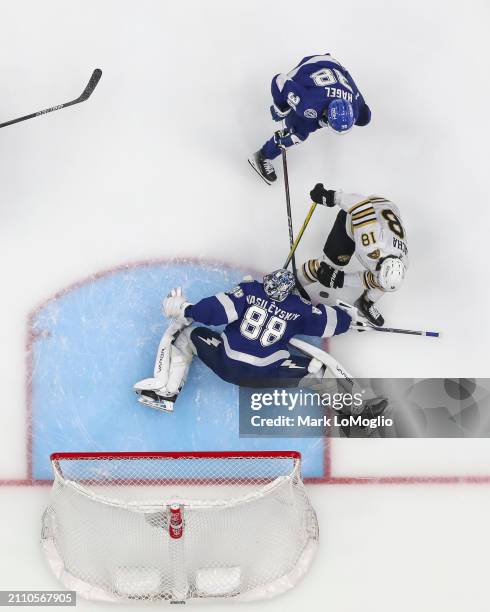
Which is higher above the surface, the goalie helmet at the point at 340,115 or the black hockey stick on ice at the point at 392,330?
the goalie helmet at the point at 340,115

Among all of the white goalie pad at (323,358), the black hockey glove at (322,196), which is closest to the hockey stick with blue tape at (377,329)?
the white goalie pad at (323,358)

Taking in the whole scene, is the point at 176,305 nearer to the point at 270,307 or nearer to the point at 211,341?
the point at 211,341

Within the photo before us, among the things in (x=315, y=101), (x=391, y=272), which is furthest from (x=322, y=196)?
(x=391, y=272)

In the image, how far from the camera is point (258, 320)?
15.8 ft

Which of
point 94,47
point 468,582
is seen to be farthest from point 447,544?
point 94,47

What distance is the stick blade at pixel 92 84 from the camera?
5.11m

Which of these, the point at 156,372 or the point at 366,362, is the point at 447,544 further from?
the point at 156,372

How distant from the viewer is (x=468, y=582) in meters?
5.22

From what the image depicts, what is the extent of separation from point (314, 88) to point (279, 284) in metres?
1.08

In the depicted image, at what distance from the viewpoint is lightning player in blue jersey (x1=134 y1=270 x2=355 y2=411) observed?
481 cm

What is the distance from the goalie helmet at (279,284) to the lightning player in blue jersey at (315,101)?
82cm

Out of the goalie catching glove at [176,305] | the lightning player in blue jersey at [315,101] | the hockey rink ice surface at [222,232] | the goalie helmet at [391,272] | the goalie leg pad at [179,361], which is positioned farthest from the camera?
the hockey rink ice surface at [222,232]

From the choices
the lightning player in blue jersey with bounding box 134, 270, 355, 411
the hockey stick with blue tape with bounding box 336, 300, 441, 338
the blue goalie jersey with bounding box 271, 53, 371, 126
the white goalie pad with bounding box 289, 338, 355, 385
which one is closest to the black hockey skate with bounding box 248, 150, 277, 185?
the blue goalie jersey with bounding box 271, 53, 371, 126

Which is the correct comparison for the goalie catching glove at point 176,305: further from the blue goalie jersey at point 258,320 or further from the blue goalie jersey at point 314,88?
the blue goalie jersey at point 314,88
